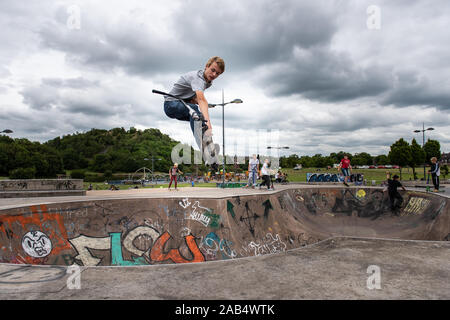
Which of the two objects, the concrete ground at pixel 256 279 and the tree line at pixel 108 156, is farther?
the tree line at pixel 108 156

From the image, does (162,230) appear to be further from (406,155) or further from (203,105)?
(406,155)

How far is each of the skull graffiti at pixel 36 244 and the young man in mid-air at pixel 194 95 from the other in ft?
14.5

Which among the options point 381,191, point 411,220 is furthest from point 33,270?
point 381,191

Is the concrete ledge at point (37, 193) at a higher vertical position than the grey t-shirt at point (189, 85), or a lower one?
lower

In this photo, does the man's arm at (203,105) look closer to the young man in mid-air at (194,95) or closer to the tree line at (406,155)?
the young man in mid-air at (194,95)

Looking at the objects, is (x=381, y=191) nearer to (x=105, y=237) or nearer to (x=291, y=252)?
(x=291, y=252)

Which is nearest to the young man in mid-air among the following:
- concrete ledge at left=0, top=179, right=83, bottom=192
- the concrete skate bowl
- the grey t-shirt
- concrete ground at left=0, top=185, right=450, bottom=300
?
the grey t-shirt

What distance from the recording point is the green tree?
36.9 m

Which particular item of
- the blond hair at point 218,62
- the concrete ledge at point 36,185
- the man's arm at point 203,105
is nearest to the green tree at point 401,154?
the blond hair at point 218,62

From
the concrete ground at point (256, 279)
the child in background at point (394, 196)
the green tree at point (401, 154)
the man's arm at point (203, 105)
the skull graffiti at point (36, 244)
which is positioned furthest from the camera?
the green tree at point (401, 154)

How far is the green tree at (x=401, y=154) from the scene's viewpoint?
3691 cm

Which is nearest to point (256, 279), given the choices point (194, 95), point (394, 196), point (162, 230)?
point (162, 230)

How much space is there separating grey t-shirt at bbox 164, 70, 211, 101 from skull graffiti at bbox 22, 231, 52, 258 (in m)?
4.90

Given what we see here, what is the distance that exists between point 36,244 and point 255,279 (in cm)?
558
